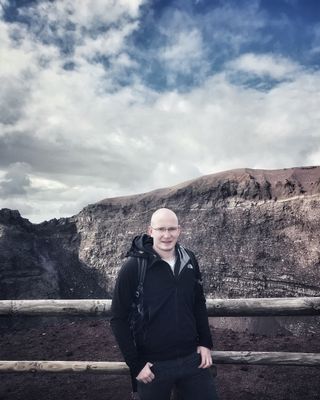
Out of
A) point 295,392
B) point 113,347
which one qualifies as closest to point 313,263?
point 295,392

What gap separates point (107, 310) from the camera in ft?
12.0

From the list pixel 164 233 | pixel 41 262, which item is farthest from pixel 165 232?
pixel 41 262

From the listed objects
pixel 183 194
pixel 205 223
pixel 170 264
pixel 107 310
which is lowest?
pixel 107 310

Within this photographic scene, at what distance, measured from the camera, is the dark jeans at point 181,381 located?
106 inches

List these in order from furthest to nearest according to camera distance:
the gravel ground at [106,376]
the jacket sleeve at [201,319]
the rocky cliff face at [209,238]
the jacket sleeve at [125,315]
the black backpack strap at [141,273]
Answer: the rocky cliff face at [209,238] < the gravel ground at [106,376] < the jacket sleeve at [201,319] < the black backpack strap at [141,273] < the jacket sleeve at [125,315]

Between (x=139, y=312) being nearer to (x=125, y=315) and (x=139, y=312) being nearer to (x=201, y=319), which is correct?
(x=125, y=315)

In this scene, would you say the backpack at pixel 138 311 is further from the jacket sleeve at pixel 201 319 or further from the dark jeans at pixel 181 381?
the jacket sleeve at pixel 201 319

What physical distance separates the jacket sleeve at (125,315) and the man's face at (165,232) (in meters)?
0.32

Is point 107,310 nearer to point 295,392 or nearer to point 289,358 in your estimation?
point 289,358

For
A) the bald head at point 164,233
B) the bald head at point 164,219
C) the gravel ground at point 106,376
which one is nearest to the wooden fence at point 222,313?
the bald head at point 164,233

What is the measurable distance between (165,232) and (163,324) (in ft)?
2.58

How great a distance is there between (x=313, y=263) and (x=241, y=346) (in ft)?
10.9

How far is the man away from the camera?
2.67 m

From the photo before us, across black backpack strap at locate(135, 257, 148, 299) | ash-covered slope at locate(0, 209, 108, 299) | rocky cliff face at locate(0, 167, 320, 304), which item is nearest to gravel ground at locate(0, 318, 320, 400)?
rocky cliff face at locate(0, 167, 320, 304)
